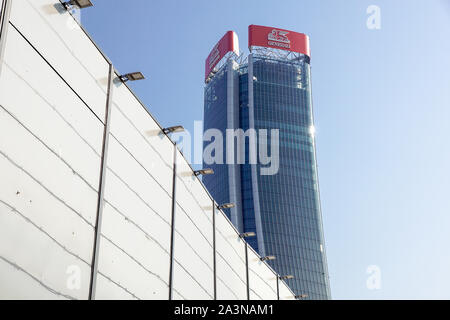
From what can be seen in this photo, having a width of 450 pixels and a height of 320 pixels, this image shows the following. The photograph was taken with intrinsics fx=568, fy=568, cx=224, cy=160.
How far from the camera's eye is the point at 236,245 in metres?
24.4

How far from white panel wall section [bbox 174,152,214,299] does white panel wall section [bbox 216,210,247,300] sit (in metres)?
Answer: 1.04

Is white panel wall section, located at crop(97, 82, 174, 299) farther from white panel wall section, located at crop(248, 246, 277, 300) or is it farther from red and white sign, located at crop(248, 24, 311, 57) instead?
red and white sign, located at crop(248, 24, 311, 57)

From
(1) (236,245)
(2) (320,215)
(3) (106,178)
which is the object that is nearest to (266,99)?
(2) (320,215)

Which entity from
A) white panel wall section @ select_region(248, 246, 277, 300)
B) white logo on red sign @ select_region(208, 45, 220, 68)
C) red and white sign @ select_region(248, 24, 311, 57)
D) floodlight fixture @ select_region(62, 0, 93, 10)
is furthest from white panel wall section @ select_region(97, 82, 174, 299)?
white logo on red sign @ select_region(208, 45, 220, 68)

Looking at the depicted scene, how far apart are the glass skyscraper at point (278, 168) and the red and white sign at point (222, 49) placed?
260 cm

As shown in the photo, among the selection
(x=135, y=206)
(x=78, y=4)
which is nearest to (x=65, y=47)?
(x=78, y=4)

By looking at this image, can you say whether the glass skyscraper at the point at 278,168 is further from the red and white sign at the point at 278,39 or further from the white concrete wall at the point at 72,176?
the white concrete wall at the point at 72,176

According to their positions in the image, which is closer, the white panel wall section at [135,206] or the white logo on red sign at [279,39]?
the white panel wall section at [135,206]

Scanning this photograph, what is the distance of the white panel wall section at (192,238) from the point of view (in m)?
17.3

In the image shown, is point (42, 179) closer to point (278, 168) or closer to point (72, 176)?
point (72, 176)

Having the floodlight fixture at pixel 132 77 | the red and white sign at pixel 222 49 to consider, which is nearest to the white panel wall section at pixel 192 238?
the floodlight fixture at pixel 132 77

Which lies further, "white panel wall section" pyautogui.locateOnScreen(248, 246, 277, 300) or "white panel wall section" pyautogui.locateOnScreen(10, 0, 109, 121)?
"white panel wall section" pyautogui.locateOnScreen(248, 246, 277, 300)

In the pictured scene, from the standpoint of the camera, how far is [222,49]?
177000mm

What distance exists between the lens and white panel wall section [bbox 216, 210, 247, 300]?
21.6 metres
